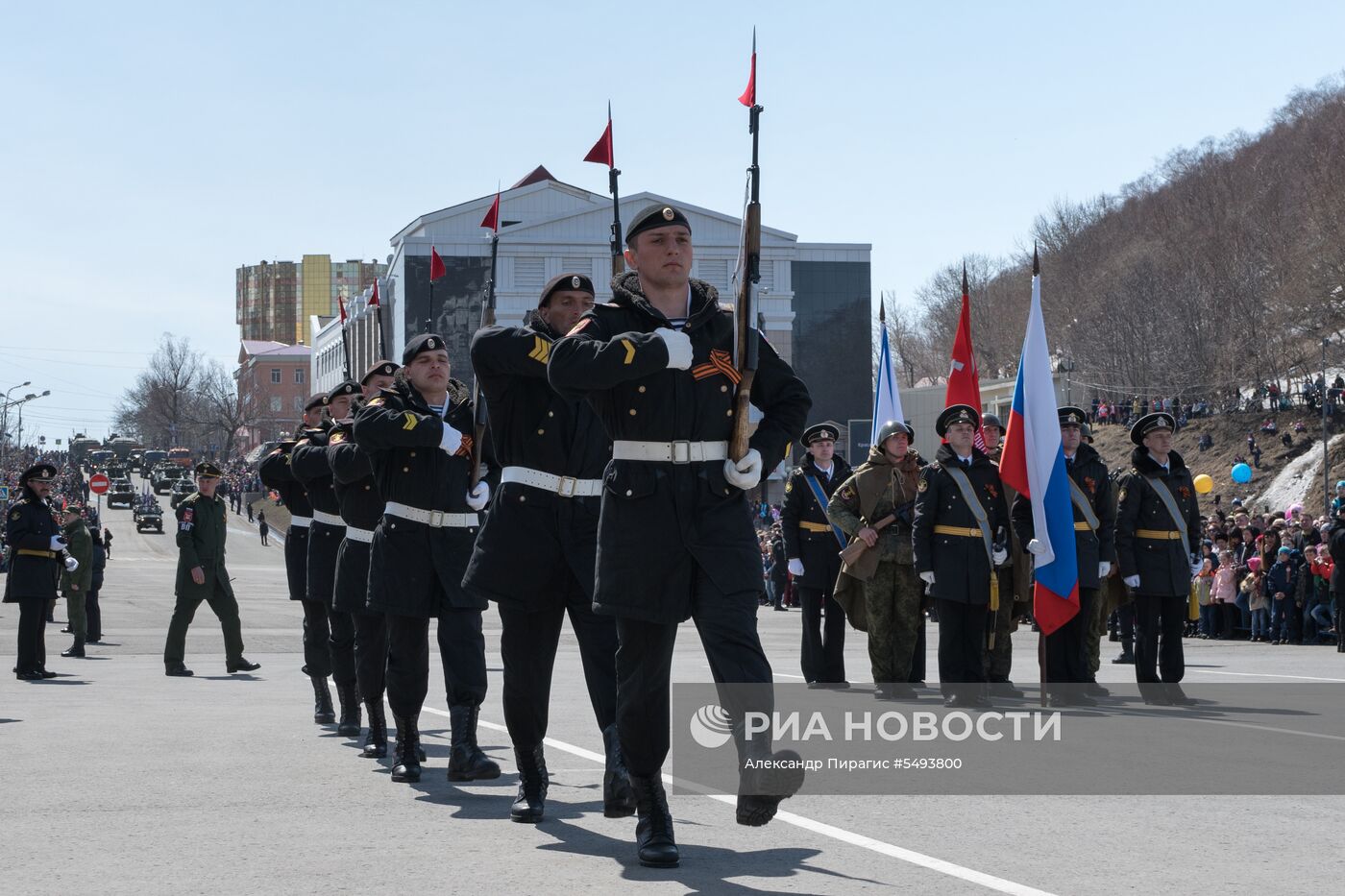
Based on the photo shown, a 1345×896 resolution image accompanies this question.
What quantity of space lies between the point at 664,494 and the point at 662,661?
1.97 feet

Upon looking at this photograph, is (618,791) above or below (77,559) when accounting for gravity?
below

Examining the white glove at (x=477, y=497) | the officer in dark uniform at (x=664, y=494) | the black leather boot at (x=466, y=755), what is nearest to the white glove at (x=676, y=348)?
the officer in dark uniform at (x=664, y=494)

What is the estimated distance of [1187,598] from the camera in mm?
12109

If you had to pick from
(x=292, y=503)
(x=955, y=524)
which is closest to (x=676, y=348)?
(x=955, y=524)

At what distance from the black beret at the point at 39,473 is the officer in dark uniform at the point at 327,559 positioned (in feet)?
20.7

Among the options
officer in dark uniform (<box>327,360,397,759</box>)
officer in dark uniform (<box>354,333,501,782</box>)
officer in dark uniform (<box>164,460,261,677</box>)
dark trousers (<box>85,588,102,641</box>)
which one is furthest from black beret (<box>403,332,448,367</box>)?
dark trousers (<box>85,588,102,641</box>)

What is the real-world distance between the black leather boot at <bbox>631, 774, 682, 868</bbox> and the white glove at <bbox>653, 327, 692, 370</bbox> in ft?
4.53

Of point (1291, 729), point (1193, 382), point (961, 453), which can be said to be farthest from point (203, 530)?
point (1193, 382)

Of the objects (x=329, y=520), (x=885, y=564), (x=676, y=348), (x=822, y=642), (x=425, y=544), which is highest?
(x=676, y=348)

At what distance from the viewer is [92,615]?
71.1 ft

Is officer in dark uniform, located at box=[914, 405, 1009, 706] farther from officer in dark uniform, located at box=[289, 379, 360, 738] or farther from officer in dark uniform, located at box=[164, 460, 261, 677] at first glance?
officer in dark uniform, located at box=[164, 460, 261, 677]

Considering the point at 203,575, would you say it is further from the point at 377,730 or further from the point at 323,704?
the point at 377,730

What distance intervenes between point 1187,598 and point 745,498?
7091mm

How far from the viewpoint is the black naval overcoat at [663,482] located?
5.74 m
